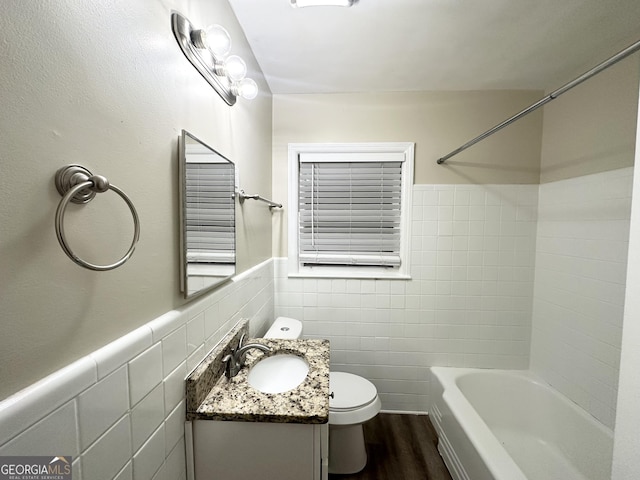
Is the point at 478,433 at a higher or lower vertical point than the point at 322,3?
lower

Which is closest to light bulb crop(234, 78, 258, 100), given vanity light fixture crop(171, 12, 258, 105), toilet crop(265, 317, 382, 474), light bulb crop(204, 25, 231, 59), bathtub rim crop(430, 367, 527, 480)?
vanity light fixture crop(171, 12, 258, 105)

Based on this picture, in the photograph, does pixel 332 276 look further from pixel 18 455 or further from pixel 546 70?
pixel 546 70

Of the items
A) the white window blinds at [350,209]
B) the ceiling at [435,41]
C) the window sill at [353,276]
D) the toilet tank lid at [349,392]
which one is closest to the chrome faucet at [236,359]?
the toilet tank lid at [349,392]

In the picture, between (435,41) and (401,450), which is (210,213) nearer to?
(435,41)

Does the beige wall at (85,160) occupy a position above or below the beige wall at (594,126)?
below

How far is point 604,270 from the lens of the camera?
134 cm

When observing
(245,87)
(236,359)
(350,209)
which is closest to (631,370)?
(236,359)

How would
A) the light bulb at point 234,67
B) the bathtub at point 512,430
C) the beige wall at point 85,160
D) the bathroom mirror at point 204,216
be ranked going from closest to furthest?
the beige wall at point 85,160, the bathroom mirror at point 204,216, the light bulb at point 234,67, the bathtub at point 512,430

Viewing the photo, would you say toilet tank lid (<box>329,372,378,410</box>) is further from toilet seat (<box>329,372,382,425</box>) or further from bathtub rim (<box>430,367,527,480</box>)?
bathtub rim (<box>430,367,527,480</box>)

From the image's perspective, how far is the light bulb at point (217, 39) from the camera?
79 cm

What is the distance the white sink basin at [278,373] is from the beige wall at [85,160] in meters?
0.57

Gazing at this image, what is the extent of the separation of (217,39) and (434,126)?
5.05 feet

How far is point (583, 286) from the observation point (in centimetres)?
145

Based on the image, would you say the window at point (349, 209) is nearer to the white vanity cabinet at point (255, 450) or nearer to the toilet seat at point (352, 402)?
the toilet seat at point (352, 402)
